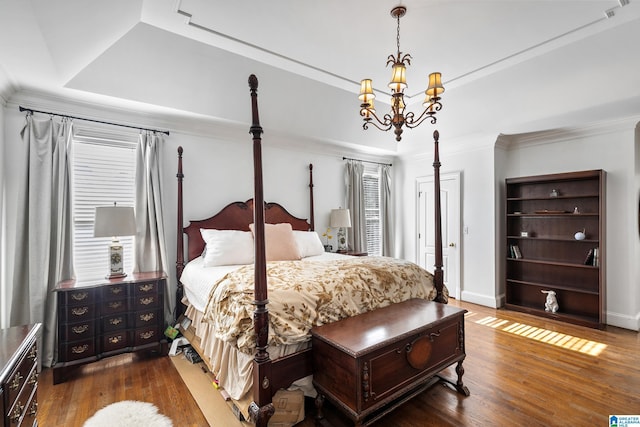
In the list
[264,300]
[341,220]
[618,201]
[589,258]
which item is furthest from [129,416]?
[618,201]

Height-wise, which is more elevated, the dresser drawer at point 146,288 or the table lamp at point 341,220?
the table lamp at point 341,220

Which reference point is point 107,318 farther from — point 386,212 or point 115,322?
point 386,212

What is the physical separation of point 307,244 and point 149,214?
6.22 feet

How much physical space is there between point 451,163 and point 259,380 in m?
4.57

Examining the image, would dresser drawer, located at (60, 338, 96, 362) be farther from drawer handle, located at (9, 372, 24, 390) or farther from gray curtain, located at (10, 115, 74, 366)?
drawer handle, located at (9, 372, 24, 390)

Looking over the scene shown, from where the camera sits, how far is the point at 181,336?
10.8 ft

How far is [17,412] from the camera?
4.39 ft

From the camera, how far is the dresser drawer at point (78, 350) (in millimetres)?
2600

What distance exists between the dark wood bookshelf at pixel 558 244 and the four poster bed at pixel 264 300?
2256 mm

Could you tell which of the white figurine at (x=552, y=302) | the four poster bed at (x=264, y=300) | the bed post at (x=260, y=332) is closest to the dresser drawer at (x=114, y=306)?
the four poster bed at (x=264, y=300)

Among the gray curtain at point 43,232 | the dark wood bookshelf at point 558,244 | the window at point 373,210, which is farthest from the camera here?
the window at point 373,210

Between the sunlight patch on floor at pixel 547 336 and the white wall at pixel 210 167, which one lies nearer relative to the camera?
the white wall at pixel 210 167

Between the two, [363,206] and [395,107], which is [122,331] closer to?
[395,107]

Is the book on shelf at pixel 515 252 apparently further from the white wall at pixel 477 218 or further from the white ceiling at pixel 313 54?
the white ceiling at pixel 313 54
